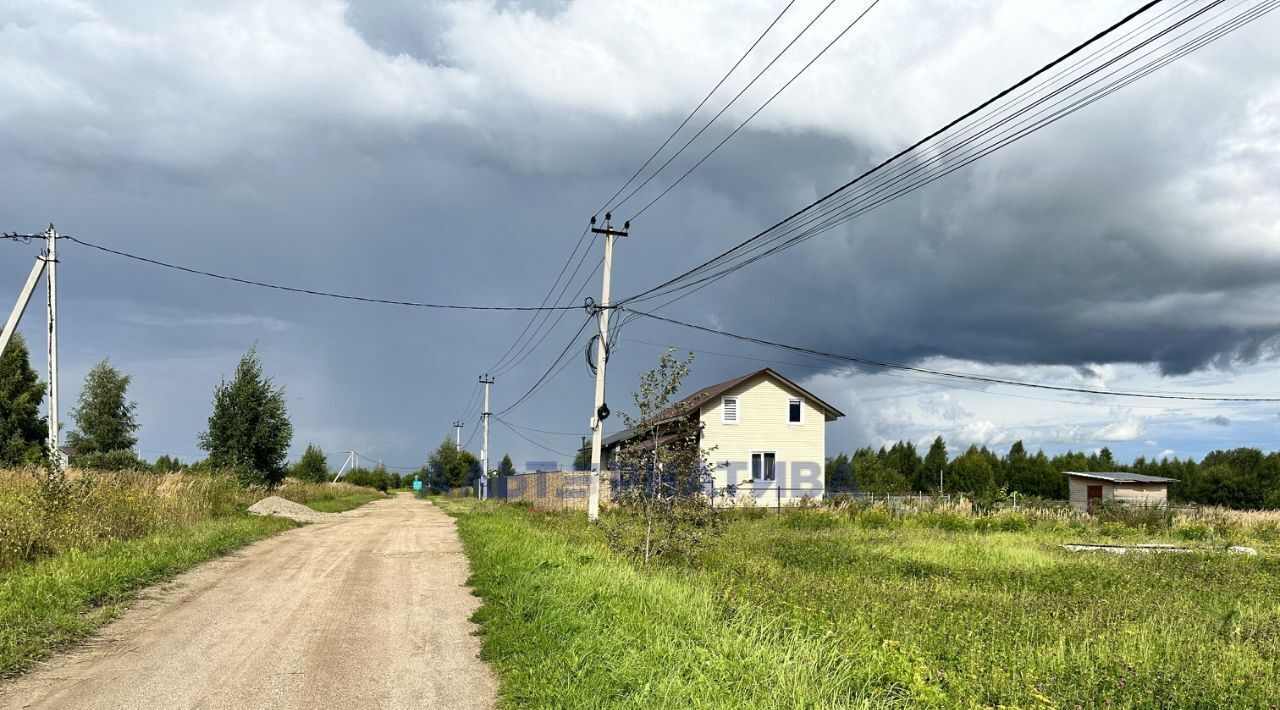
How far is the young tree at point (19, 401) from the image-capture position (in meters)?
39.4

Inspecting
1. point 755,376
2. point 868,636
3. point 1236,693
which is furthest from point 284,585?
point 755,376

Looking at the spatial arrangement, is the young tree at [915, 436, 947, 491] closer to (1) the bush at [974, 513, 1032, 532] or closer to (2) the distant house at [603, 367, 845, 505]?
(2) the distant house at [603, 367, 845, 505]

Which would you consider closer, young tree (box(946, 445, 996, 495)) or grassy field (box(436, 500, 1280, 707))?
grassy field (box(436, 500, 1280, 707))

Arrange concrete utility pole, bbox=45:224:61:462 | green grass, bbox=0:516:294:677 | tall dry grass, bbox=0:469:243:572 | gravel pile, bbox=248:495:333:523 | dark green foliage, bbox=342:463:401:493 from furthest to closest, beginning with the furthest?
1. dark green foliage, bbox=342:463:401:493
2. gravel pile, bbox=248:495:333:523
3. concrete utility pole, bbox=45:224:61:462
4. tall dry grass, bbox=0:469:243:572
5. green grass, bbox=0:516:294:677

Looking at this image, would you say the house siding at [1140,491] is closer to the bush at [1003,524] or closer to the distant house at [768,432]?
the distant house at [768,432]

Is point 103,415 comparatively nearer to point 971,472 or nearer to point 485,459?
point 485,459

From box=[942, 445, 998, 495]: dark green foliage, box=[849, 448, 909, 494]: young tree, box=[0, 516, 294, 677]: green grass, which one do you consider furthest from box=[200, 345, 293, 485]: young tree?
box=[942, 445, 998, 495]: dark green foliage

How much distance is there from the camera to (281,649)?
7.37 meters

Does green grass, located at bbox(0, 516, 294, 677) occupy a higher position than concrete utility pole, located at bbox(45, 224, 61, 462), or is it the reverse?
concrete utility pole, located at bbox(45, 224, 61, 462)

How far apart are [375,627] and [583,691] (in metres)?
3.82

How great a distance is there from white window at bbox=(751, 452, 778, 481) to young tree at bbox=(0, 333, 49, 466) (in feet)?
119

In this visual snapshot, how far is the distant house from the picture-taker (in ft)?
130

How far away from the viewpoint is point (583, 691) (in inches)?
222

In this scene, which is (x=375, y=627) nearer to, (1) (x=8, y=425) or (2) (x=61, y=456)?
(2) (x=61, y=456)
